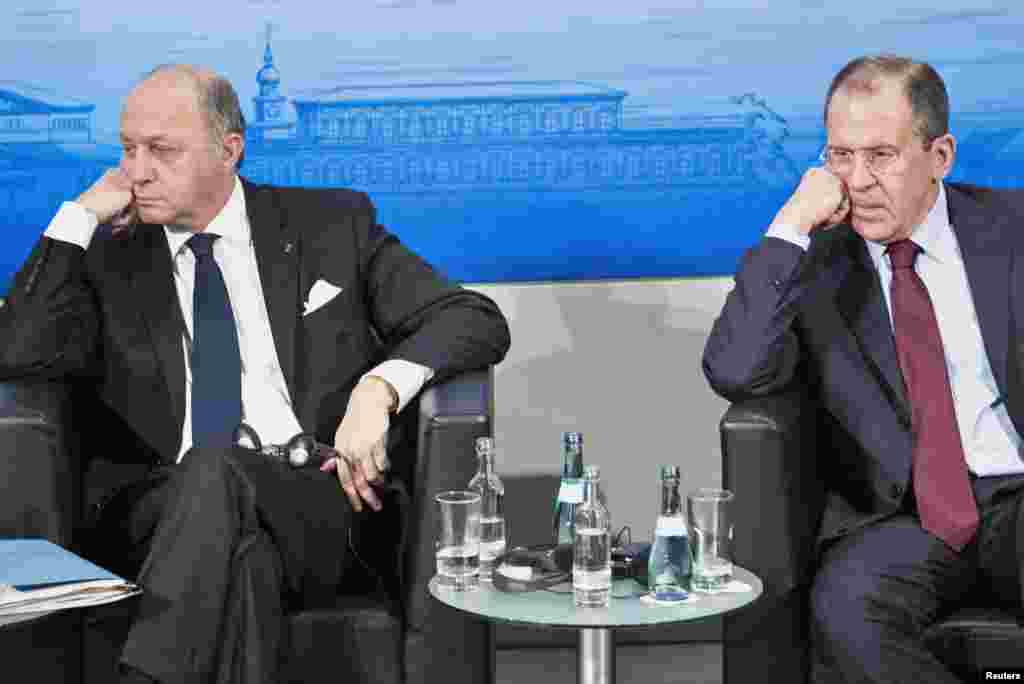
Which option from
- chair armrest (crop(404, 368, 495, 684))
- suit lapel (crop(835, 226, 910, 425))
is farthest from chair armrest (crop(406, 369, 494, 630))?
suit lapel (crop(835, 226, 910, 425))

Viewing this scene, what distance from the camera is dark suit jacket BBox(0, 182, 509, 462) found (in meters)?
3.51

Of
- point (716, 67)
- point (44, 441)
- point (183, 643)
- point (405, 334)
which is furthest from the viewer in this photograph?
point (716, 67)

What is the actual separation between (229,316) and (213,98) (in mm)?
498

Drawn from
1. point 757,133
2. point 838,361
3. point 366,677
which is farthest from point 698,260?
point 366,677

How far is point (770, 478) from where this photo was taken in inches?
127

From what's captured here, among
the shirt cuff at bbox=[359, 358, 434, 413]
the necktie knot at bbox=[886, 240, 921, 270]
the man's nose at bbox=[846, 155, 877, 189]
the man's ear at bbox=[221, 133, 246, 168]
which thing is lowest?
the shirt cuff at bbox=[359, 358, 434, 413]

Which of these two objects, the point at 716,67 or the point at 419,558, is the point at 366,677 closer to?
the point at 419,558

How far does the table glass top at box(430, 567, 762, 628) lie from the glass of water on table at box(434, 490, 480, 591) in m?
0.02

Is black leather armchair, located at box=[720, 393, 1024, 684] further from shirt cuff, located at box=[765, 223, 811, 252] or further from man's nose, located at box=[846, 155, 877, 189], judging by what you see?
man's nose, located at box=[846, 155, 877, 189]

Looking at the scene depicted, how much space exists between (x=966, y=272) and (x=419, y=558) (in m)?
1.31

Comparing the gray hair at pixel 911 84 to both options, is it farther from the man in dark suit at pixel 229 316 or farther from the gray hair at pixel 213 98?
the gray hair at pixel 213 98

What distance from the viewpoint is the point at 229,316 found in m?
3.67

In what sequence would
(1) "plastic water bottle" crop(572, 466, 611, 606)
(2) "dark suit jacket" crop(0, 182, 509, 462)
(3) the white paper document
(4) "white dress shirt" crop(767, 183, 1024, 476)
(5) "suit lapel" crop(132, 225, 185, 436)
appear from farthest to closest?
(5) "suit lapel" crop(132, 225, 185, 436), (2) "dark suit jacket" crop(0, 182, 509, 462), (4) "white dress shirt" crop(767, 183, 1024, 476), (1) "plastic water bottle" crop(572, 466, 611, 606), (3) the white paper document

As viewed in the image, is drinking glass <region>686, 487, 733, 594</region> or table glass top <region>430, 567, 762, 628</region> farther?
drinking glass <region>686, 487, 733, 594</region>
